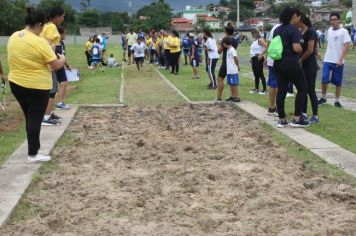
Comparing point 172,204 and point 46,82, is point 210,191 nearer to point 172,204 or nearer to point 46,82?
point 172,204

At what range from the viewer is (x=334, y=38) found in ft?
34.1

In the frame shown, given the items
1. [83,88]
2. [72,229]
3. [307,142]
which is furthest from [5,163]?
[83,88]

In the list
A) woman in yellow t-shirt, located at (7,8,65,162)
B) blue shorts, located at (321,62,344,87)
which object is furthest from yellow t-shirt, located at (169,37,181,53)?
woman in yellow t-shirt, located at (7,8,65,162)

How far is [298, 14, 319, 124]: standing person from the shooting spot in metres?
8.70

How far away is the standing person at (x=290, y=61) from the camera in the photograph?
321 inches

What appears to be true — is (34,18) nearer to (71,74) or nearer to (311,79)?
(71,74)

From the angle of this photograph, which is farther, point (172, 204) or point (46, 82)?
point (46, 82)

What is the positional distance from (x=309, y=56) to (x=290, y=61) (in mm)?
731

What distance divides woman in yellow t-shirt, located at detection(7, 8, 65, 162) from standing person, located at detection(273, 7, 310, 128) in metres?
3.44

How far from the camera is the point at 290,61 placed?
823 centimetres

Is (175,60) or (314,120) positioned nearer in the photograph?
(314,120)

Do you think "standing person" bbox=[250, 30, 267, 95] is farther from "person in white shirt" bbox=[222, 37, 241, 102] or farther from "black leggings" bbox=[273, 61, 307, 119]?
"black leggings" bbox=[273, 61, 307, 119]

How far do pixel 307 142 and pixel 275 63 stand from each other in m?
1.61

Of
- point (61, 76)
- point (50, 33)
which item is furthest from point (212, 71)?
point (50, 33)
